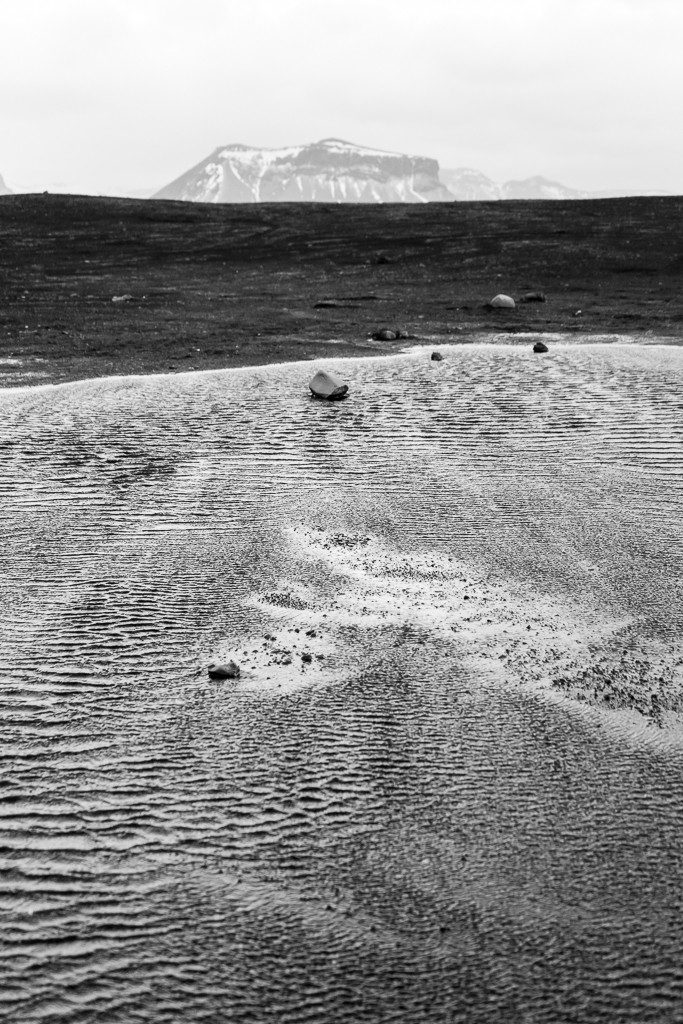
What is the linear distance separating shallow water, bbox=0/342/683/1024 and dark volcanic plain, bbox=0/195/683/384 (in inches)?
151

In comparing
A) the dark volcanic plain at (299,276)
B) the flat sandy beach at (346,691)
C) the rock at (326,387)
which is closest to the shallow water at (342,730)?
the flat sandy beach at (346,691)

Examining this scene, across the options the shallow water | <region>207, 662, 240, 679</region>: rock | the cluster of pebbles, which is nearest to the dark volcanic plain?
the shallow water

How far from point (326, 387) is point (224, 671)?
14.0ft

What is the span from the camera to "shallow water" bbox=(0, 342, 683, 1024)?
257 centimetres

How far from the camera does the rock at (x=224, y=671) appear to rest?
3.91 metres

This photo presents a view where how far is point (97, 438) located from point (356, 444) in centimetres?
179

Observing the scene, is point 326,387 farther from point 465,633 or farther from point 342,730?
point 342,730

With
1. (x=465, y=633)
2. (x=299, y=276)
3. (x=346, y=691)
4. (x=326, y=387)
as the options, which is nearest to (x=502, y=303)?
(x=299, y=276)

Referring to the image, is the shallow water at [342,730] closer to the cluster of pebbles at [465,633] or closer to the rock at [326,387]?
the cluster of pebbles at [465,633]

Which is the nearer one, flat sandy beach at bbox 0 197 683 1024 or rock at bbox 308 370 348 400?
flat sandy beach at bbox 0 197 683 1024

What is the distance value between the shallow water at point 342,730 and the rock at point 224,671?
4cm

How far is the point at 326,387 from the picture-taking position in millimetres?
7844

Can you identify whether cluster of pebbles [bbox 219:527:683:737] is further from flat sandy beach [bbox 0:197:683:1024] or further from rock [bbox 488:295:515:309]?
rock [bbox 488:295:515:309]

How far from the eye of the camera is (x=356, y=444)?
6.98 metres
